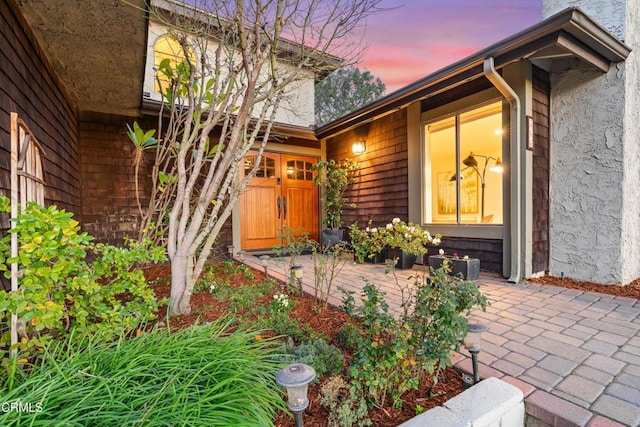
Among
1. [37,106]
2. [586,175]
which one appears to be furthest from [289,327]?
[586,175]

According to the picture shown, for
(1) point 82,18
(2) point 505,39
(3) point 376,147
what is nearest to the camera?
(1) point 82,18

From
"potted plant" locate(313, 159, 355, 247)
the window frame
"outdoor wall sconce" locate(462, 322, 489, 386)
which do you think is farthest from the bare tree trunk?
"potted plant" locate(313, 159, 355, 247)

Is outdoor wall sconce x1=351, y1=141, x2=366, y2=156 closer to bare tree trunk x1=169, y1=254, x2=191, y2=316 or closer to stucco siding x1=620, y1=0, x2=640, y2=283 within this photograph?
stucco siding x1=620, y1=0, x2=640, y2=283

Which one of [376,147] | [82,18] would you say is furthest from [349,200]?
[82,18]

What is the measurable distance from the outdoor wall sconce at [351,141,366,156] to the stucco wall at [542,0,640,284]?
118 inches

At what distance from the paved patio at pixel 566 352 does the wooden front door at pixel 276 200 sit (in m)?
2.96

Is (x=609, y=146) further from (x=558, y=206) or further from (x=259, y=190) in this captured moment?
(x=259, y=190)

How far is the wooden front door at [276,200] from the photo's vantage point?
5.82 meters

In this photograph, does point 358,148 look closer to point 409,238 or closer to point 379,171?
point 379,171

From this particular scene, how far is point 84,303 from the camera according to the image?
1548mm

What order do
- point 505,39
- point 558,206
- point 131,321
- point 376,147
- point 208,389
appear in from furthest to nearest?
point 376,147
point 558,206
point 505,39
point 131,321
point 208,389

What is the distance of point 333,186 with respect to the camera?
635 cm

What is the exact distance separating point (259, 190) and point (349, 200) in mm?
1872

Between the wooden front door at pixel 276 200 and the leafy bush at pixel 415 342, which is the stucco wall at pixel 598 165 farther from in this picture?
the wooden front door at pixel 276 200
